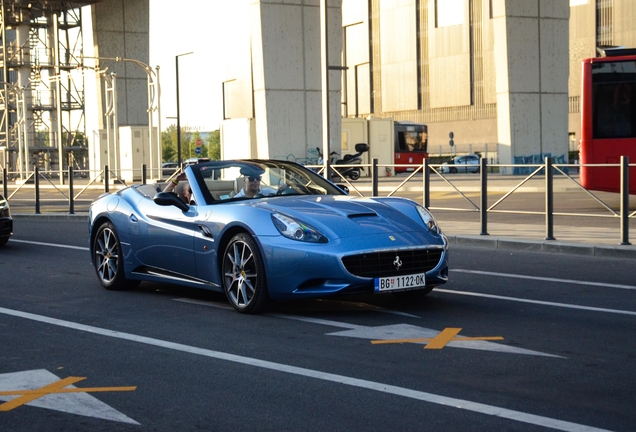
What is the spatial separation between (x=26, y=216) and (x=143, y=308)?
17421 mm

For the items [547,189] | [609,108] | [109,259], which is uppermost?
[609,108]

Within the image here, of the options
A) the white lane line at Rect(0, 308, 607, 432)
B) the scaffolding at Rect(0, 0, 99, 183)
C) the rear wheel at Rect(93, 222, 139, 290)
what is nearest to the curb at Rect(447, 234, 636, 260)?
the rear wheel at Rect(93, 222, 139, 290)

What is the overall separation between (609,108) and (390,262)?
1603 cm

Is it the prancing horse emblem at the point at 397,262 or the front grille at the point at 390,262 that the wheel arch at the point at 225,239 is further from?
the prancing horse emblem at the point at 397,262

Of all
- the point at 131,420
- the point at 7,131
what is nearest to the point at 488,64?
the point at 7,131

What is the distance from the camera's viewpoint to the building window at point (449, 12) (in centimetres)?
8806

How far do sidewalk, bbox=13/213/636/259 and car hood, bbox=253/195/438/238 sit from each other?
5.52 meters

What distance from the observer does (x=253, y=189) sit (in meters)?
9.54

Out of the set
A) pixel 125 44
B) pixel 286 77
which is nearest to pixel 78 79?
pixel 125 44

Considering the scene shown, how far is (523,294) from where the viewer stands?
9.85 meters

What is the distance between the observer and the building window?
289 ft

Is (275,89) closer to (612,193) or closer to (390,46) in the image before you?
(612,193)

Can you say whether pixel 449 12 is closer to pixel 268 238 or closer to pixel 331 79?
pixel 331 79

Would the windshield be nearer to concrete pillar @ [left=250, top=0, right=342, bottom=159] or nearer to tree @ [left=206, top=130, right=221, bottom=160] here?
concrete pillar @ [left=250, top=0, right=342, bottom=159]
